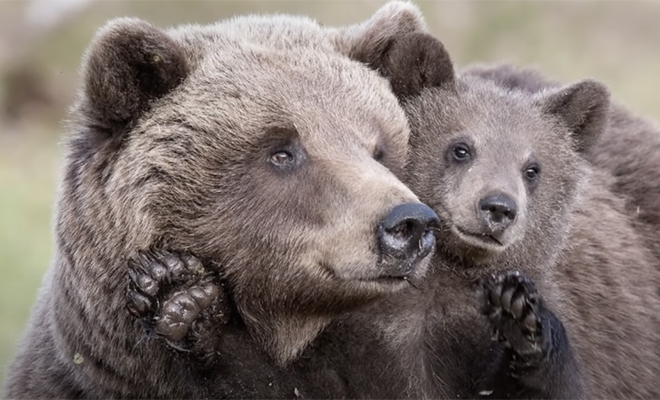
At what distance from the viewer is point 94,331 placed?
6180mm

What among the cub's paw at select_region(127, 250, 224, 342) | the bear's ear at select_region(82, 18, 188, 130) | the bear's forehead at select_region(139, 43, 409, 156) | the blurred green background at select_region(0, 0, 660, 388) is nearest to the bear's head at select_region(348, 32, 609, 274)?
the bear's forehead at select_region(139, 43, 409, 156)

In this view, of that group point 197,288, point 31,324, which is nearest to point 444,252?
point 197,288

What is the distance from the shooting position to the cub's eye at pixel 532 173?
22.7 feet

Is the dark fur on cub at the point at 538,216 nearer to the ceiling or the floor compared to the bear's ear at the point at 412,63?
nearer to the floor

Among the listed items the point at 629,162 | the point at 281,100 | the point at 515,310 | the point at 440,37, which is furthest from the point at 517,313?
the point at 440,37

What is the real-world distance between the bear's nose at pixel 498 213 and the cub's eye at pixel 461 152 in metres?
0.57

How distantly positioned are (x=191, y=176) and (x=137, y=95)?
0.50 m

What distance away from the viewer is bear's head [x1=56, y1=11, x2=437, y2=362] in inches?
231

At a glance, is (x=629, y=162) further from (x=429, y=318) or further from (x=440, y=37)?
(x=440, y=37)

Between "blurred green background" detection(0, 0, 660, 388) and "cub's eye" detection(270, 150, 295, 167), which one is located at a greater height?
"cub's eye" detection(270, 150, 295, 167)

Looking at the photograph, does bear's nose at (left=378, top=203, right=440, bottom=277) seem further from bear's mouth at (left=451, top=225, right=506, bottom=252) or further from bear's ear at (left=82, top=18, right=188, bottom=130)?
bear's ear at (left=82, top=18, right=188, bottom=130)

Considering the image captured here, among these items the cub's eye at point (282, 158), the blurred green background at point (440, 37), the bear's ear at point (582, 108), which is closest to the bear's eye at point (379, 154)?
the cub's eye at point (282, 158)

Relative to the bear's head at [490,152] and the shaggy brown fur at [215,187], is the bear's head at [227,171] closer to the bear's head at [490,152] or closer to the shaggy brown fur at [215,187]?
the shaggy brown fur at [215,187]

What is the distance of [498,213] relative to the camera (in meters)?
6.29
